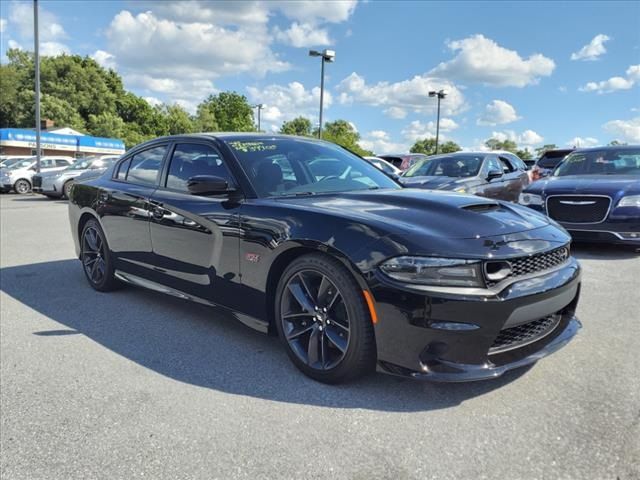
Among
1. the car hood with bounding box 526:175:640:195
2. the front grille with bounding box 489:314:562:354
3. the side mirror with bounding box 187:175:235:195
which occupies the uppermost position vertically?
the car hood with bounding box 526:175:640:195

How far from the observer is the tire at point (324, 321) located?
8.90 ft

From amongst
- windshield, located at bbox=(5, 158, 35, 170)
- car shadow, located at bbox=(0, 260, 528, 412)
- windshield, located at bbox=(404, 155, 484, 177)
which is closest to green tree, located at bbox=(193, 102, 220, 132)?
windshield, located at bbox=(5, 158, 35, 170)

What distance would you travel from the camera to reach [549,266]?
285 cm

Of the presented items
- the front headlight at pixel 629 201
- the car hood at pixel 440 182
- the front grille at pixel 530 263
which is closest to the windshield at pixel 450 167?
the car hood at pixel 440 182

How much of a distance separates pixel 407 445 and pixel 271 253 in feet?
4.53

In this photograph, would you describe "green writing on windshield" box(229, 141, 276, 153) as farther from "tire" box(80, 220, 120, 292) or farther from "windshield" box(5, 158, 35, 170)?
"windshield" box(5, 158, 35, 170)

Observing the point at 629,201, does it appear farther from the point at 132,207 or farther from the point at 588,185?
the point at 132,207

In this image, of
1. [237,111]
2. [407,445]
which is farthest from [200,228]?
[237,111]

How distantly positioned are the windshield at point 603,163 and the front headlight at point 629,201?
1097mm

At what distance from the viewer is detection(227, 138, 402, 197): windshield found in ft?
11.7

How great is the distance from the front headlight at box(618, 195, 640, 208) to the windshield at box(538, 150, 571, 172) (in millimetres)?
11845

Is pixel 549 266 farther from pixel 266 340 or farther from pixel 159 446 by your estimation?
pixel 159 446

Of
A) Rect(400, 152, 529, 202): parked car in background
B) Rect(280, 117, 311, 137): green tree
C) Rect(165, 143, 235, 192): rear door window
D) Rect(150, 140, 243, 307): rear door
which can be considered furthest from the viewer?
Rect(280, 117, 311, 137): green tree

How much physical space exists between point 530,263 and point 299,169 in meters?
1.78
